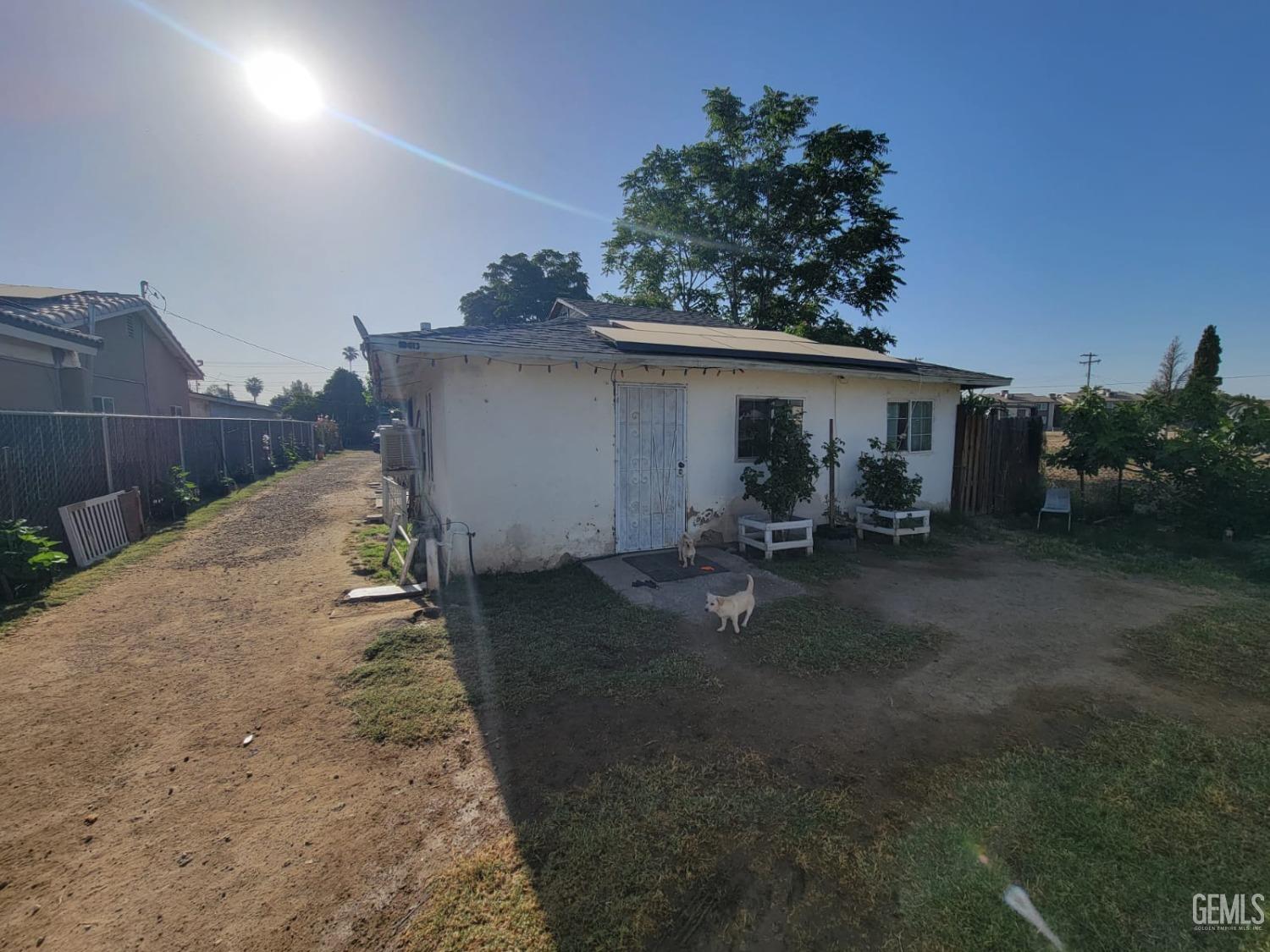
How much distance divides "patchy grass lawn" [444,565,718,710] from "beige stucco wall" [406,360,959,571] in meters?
0.69

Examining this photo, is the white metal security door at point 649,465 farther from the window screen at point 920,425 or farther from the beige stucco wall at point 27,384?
the beige stucco wall at point 27,384

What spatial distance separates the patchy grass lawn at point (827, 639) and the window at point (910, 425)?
16.6ft

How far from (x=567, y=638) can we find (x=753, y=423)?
4.55 m

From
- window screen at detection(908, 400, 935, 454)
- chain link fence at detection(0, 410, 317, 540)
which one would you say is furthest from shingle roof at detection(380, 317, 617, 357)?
window screen at detection(908, 400, 935, 454)

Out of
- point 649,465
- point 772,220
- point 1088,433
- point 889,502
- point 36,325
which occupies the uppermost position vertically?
point 772,220

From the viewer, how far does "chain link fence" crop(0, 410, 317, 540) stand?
634 centimetres

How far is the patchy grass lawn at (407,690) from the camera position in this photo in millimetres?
3186

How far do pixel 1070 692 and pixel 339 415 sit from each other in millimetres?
39421

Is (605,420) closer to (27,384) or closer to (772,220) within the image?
(27,384)

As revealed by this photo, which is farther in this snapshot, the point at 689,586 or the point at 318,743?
the point at 689,586

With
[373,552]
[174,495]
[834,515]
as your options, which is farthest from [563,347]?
[174,495]

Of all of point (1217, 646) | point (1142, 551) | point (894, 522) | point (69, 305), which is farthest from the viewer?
point (69, 305)

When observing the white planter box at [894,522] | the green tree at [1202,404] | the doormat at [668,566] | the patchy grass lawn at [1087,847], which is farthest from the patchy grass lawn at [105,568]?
the green tree at [1202,404]

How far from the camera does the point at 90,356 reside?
12.2 m
